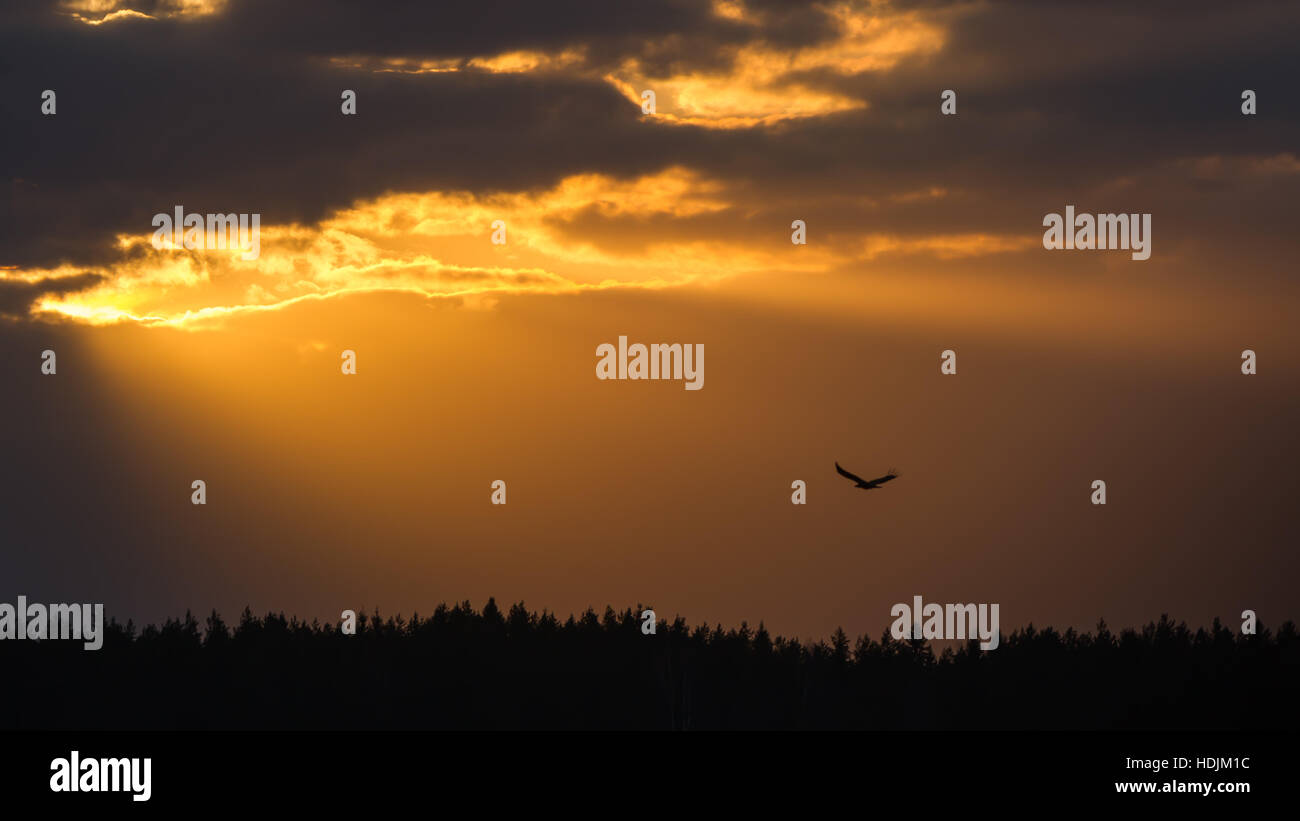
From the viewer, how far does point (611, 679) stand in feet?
544

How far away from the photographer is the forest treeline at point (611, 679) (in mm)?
152125

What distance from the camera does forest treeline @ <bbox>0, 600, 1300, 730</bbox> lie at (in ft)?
499

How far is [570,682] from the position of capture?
16438 centimetres
